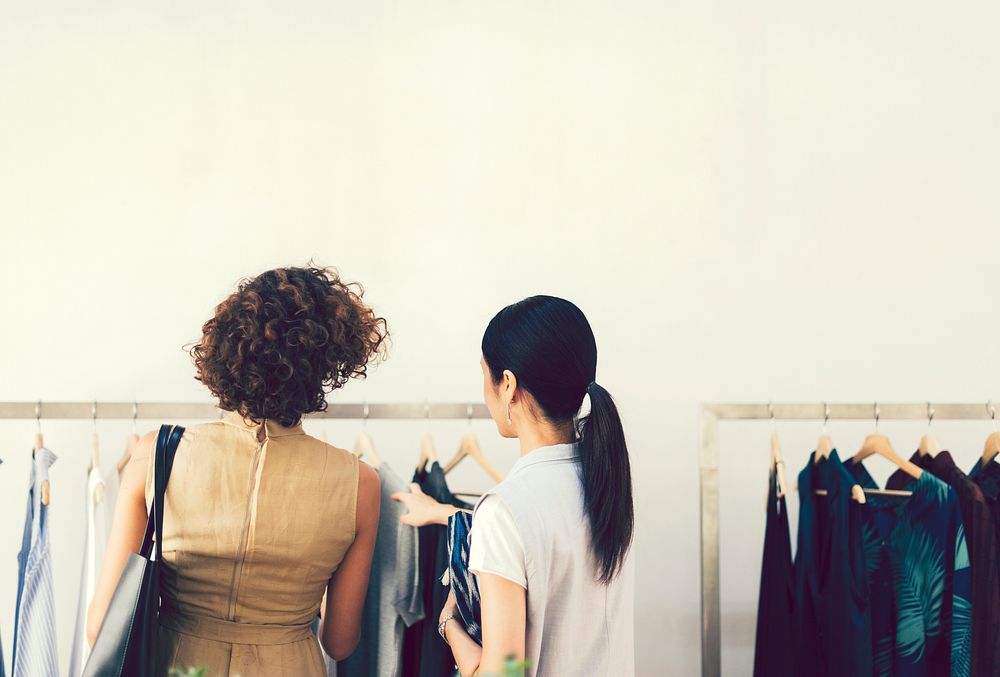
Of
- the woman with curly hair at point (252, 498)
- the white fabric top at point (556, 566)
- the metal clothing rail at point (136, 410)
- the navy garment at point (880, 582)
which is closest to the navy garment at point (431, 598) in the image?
the metal clothing rail at point (136, 410)

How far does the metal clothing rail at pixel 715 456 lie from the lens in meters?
2.31

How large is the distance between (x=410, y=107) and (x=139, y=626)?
1.89 metres

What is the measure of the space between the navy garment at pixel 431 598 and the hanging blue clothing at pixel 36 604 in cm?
84

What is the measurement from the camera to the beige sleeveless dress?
1.52 meters

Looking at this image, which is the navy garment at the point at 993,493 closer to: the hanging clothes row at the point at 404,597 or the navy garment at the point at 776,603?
the navy garment at the point at 776,603

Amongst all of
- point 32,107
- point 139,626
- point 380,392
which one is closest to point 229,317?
point 139,626

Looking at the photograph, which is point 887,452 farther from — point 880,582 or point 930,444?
point 880,582

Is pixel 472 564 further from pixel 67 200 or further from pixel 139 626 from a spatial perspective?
pixel 67 200

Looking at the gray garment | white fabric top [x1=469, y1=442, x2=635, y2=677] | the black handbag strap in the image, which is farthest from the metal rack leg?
the black handbag strap

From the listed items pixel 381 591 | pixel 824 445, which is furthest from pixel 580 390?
pixel 824 445

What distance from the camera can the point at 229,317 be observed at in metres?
1.54

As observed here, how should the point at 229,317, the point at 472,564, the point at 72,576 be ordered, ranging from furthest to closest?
1. the point at 72,576
2. the point at 229,317
3. the point at 472,564

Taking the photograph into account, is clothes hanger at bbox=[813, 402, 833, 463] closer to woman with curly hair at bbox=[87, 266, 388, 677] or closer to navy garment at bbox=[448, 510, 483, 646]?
navy garment at bbox=[448, 510, 483, 646]

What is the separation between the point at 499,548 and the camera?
133 cm
